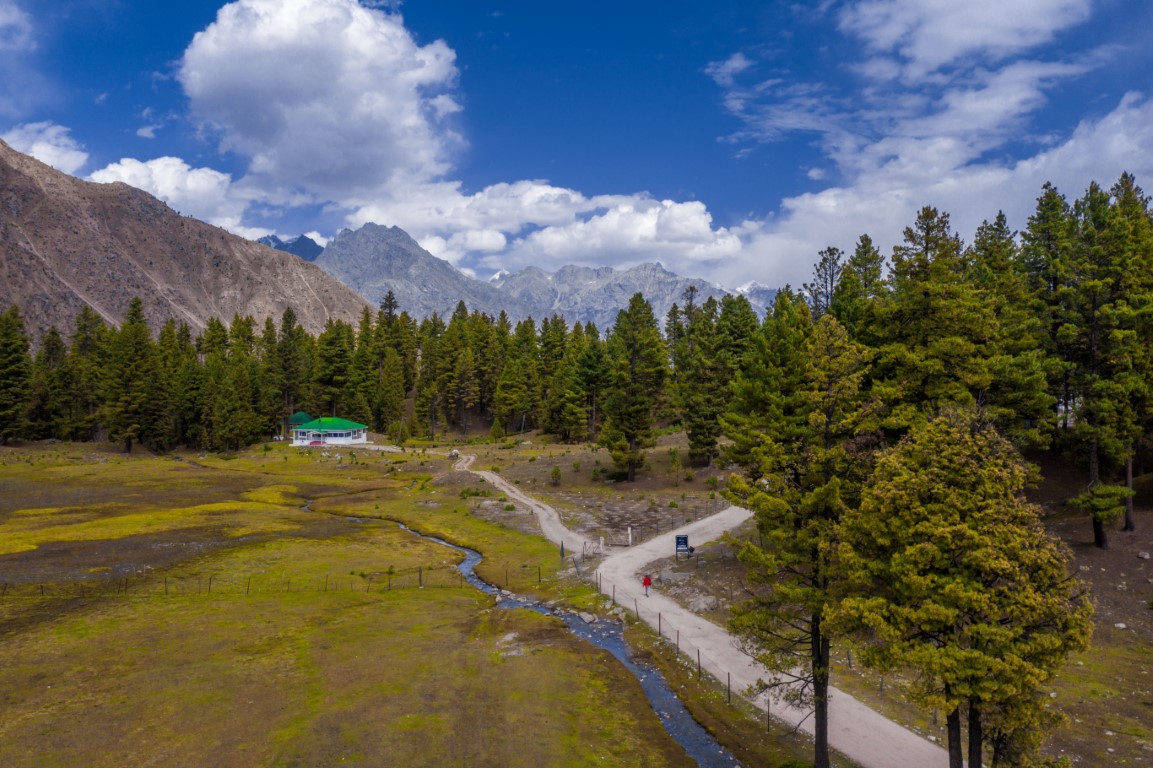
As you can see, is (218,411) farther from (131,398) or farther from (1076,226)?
(1076,226)

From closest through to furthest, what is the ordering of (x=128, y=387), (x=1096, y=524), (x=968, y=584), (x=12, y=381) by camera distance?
1. (x=968, y=584)
2. (x=1096, y=524)
3. (x=12, y=381)
4. (x=128, y=387)

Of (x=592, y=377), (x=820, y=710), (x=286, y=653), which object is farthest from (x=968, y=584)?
(x=592, y=377)

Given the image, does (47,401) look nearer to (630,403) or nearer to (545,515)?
(545,515)

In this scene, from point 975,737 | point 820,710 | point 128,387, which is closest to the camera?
point 975,737

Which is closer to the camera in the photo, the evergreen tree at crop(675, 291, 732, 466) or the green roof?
the evergreen tree at crop(675, 291, 732, 466)

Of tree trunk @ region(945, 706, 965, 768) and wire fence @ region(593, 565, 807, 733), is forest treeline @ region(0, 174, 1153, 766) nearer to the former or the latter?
tree trunk @ region(945, 706, 965, 768)

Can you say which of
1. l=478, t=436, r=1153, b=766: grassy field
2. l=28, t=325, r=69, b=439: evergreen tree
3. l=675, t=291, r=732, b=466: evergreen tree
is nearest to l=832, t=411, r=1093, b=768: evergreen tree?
l=478, t=436, r=1153, b=766: grassy field
